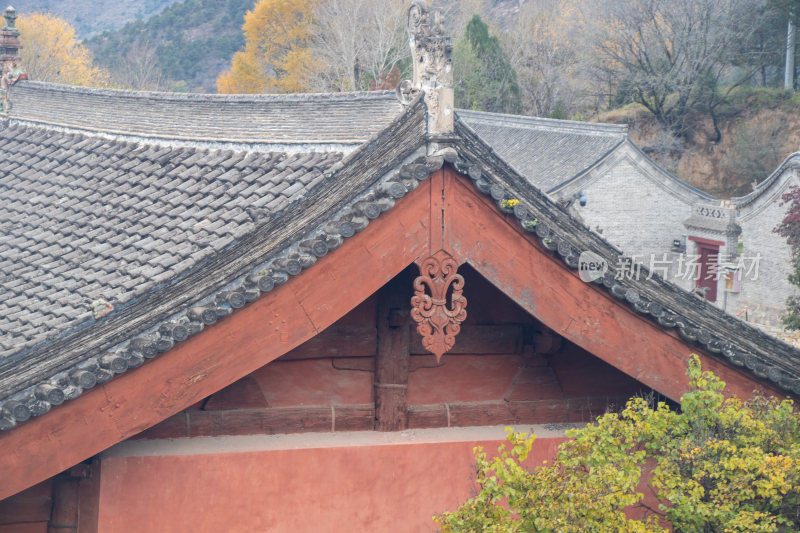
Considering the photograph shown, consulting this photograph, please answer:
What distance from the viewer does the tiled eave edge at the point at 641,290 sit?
16.8ft

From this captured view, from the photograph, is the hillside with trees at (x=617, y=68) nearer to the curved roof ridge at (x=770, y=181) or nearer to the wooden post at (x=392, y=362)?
the curved roof ridge at (x=770, y=181)

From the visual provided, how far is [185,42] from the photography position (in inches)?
2817

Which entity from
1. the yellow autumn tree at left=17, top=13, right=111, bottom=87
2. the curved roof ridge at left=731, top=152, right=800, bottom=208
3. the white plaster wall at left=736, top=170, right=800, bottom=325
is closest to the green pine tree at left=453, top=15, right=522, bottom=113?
the curved roof ridge at left=731, top=152, right=800, bottom=208

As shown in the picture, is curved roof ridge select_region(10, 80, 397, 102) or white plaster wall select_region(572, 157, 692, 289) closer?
curved roof ridge select_region(10, 80, 397, 102)

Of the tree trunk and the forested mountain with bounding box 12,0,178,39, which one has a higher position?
the forested mountain with bounding box 12,0,178,39

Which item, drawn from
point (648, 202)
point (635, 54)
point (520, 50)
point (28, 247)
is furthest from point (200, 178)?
point (520, 50)

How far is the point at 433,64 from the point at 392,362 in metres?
2.01

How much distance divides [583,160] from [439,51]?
109 feet

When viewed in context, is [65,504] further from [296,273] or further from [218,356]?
[296,273]

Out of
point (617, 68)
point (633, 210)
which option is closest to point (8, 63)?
point (633, 210)

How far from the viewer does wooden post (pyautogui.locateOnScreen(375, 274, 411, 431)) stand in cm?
575

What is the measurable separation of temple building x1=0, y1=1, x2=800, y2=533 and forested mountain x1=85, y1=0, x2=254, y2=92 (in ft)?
196

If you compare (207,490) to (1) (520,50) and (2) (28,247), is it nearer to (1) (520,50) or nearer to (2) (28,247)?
(2) (28,247)

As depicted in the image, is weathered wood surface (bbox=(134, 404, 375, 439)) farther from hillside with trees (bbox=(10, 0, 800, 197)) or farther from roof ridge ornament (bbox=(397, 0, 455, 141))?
hillside with trees (bbox=(10, 0, 800, 197))
